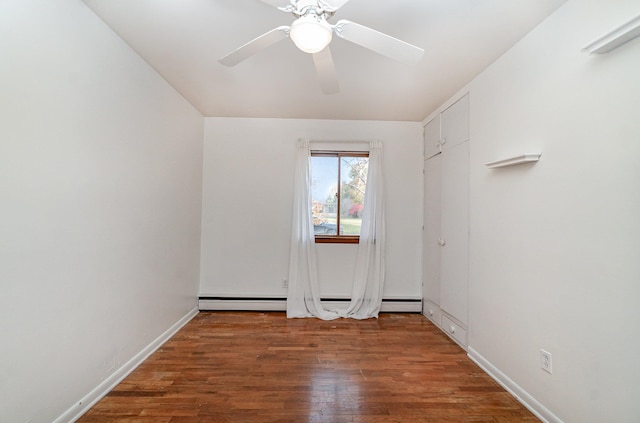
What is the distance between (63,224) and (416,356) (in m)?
2.80

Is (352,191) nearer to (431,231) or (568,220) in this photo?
(431,231)

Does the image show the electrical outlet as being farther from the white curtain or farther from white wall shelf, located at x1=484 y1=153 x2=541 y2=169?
the white curtain

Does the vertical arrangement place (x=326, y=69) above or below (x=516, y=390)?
above

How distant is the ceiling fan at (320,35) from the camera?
4.13ft

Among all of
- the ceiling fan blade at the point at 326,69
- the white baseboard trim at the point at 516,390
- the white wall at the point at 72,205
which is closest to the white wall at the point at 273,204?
the white wall at the point at 72,205

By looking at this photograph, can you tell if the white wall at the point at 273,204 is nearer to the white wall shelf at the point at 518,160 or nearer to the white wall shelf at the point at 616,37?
the white wall shelf at the point at 518,160

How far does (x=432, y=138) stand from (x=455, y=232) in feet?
4.06

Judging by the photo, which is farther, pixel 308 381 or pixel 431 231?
pixel 431 231

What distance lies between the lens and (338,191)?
3.67 meters

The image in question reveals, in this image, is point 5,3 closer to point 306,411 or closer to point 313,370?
point 306,411

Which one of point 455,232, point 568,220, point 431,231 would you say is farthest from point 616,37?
point 431,231

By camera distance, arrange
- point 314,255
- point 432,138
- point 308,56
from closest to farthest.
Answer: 1. point 308,56
2. point 432,138
3. point 314,255

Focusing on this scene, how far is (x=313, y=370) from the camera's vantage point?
7.25ft

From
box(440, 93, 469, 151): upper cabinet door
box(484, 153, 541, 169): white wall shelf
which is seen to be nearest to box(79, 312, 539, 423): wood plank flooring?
box(484, 153, 541, 169): white wall shelf
